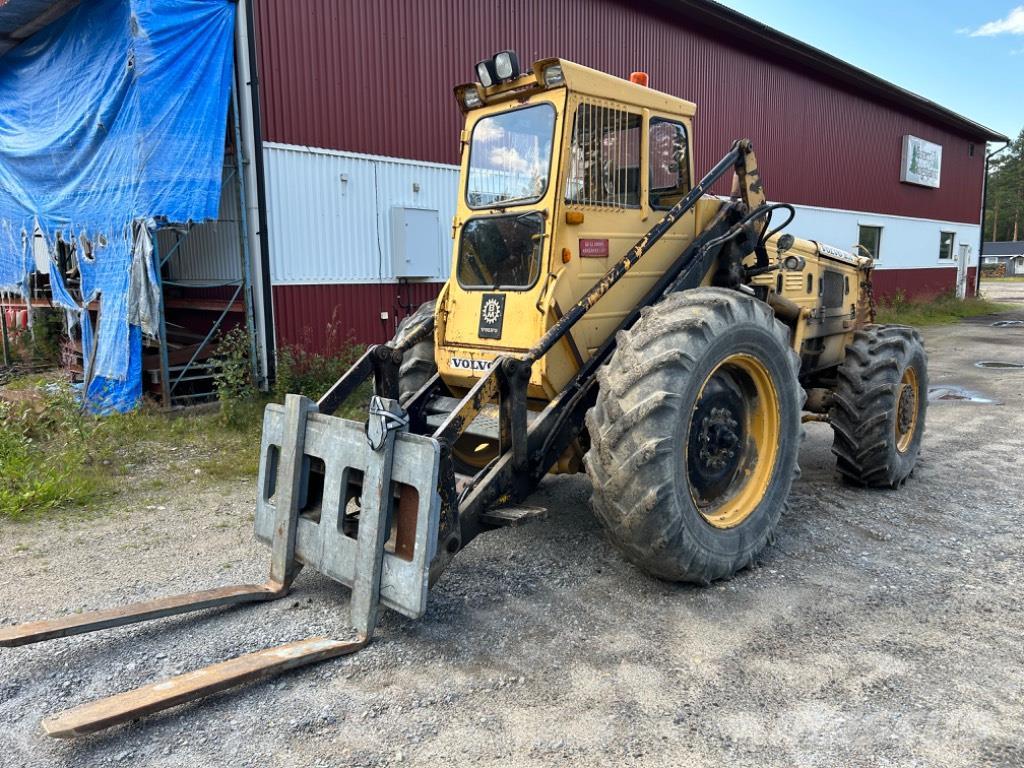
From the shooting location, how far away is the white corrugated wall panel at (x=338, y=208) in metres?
9.17

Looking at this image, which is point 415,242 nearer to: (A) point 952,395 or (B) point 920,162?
(A) point 952,395

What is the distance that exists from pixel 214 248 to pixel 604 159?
6.91 meters

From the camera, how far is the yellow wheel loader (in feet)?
11.4

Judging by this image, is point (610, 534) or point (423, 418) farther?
point (423, 418)

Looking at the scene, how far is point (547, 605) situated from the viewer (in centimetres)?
400

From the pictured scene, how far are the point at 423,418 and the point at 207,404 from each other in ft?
16.3

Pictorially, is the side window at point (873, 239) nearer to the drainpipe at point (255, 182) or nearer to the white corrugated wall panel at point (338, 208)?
the white corrugated wall panel at point (338, 208)

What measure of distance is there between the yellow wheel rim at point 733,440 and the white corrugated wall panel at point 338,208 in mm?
6484

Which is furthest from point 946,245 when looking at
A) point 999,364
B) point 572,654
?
point 572,654

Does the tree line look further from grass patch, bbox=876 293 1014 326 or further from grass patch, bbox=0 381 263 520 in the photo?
grass patch, bbox=0 381 263 520

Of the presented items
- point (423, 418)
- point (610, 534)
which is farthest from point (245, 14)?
point (610, 534)

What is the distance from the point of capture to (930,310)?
23.3 metres

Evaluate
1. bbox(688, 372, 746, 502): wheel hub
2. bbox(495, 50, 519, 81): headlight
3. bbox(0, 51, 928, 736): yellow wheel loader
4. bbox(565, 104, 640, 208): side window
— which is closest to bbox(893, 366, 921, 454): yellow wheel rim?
bbox(0, 51, 928, 736): yellow wheel loader

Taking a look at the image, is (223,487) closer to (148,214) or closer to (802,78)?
(148,214)
